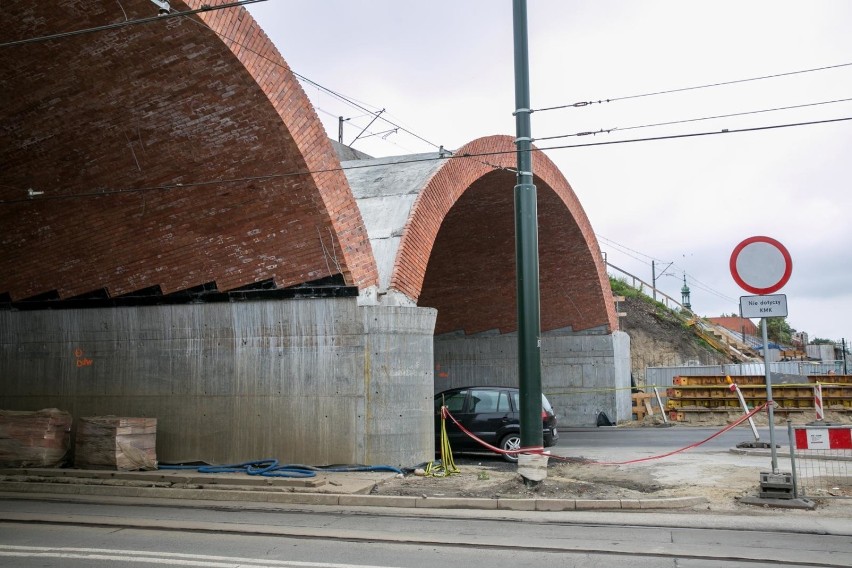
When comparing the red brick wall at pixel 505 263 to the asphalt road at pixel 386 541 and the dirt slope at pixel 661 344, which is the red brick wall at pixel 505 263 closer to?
the asphalt road at pixel 386 541

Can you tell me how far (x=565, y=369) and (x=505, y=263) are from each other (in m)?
3.83

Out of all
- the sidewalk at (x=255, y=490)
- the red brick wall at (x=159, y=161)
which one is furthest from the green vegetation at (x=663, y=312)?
the sidewalk at (x=255, y=490)

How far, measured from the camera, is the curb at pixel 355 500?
369 inches

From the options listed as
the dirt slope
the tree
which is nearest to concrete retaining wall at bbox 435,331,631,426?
the dirt slope

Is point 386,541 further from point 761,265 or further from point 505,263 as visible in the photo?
point 505,263

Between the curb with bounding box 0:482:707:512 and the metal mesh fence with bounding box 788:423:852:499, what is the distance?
137 centimetres

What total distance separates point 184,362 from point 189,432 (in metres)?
1.20

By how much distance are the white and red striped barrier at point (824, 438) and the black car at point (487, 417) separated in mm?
5962

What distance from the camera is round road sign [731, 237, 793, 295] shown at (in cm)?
932

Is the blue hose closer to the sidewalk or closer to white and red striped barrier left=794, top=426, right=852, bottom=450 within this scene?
the sidewalk

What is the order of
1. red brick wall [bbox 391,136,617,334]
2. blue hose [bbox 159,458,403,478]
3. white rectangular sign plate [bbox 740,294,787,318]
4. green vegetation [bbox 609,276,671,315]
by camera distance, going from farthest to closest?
green vegetation [bbox 609,276,671,315]
red brick wall [bbox 391,136,617,334]
blue hose [bbox 159,458,403,478]
white rectangular sign plate [bbox 740,294,787,318]

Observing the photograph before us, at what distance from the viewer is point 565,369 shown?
945 inches

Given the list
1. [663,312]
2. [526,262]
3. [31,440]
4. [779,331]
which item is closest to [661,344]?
[663,312]

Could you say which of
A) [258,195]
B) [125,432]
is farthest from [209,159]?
[125,432]
